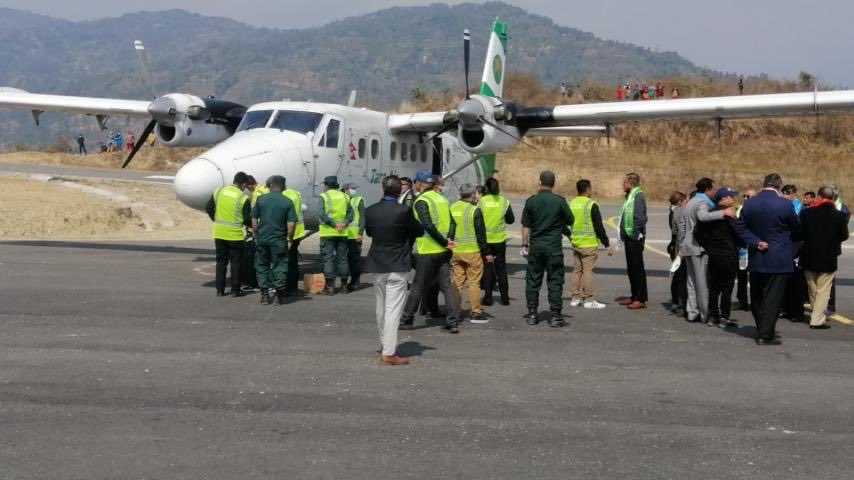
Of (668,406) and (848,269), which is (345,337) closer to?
(668,406)

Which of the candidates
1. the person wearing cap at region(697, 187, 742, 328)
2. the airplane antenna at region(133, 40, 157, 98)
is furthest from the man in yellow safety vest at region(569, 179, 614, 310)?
the airplane antenna at region(133, 40, 157, 98)

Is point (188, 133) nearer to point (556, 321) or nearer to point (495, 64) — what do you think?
point (495, 64)

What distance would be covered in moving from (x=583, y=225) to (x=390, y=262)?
4.79 m

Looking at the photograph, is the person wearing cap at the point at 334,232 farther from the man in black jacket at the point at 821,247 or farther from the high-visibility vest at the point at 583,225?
the man in black jacket at the point at 821,247

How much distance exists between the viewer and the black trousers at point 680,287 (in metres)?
14.4

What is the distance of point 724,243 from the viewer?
1308 cm

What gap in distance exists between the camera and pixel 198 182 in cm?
1612

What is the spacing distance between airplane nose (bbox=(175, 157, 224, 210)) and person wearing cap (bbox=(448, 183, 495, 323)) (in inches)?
190

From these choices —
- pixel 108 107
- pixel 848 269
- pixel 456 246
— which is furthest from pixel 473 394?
pixel 108 107

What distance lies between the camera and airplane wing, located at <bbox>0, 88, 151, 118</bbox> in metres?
24.5

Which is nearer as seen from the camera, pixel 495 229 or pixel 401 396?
pixel 401 396

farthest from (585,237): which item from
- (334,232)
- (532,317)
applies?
(334,232)

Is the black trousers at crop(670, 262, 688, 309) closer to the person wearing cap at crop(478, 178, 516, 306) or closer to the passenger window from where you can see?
the person wearing cap at crop(478, 178, 516, 306)

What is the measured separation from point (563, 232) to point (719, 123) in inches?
344
